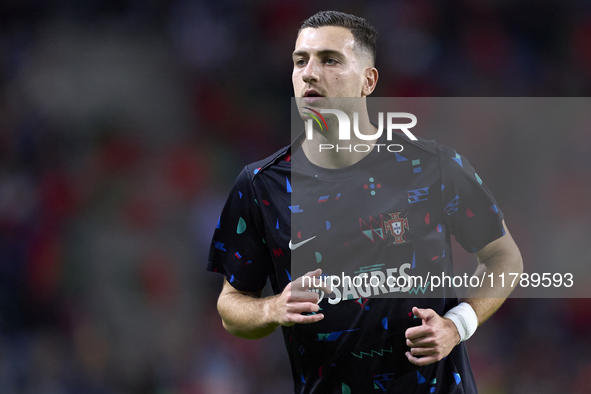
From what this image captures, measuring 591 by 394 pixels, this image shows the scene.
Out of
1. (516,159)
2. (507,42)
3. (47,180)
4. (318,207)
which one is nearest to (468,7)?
(507,42)

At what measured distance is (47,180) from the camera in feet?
12.6

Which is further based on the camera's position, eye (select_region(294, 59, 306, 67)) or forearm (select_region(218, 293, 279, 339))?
eye (select_region(294, 59, 306, 67))

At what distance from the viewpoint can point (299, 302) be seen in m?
1.65

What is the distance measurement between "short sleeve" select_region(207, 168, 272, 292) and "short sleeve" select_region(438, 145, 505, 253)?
670 mm

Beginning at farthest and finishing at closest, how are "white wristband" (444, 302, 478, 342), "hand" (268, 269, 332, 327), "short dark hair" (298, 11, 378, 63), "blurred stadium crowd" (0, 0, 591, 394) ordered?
1. "blurred stadium crowd" (0, 0, 591, 394)
2. "short dark hair" (298, 11, 378, 63)
3. "white wristband" (444, 302, 478, 342)
4. "hand" (268, 269, 332, 327)

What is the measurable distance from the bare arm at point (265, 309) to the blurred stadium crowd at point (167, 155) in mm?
1637

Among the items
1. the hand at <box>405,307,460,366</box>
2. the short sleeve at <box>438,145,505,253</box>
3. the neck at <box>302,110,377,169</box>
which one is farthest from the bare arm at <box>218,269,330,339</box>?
the short sleeve at <box>438,145,505,253</box>

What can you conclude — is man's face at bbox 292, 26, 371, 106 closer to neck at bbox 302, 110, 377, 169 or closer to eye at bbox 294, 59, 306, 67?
eye at bbox 294, 59, 306, 67

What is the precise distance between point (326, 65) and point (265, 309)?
34.1 inches

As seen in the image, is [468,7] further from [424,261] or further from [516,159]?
[424,261]

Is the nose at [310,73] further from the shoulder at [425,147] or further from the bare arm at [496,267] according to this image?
the bare arm at [496,267]

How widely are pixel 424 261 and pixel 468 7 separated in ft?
7.50

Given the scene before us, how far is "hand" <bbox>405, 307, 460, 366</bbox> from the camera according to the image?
169 centimetres

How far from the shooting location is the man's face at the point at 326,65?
199 cm
